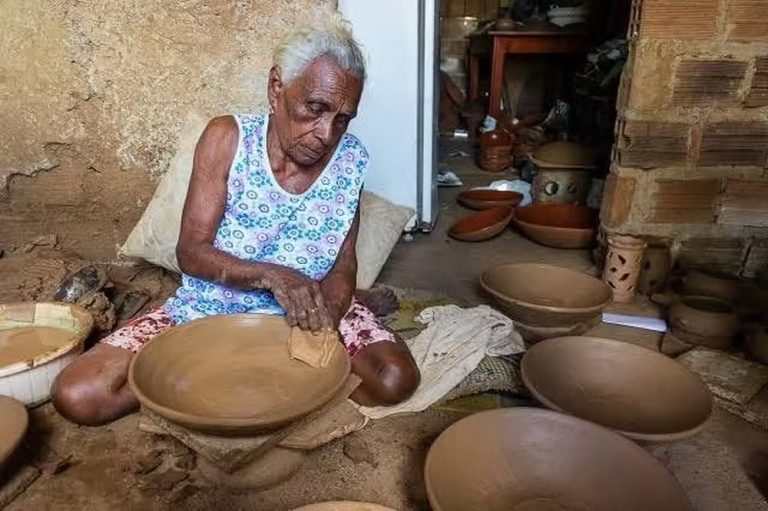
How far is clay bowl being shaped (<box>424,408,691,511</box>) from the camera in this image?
1.28m

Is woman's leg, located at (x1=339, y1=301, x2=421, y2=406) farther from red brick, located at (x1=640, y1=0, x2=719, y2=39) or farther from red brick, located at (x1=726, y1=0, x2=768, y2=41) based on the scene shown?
red brick, located at (x1=726, y1=0, x2=768, y2=41)

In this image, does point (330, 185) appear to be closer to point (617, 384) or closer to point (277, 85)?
point (277, 85)

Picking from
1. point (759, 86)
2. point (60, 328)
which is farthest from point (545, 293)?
point (60, 328)

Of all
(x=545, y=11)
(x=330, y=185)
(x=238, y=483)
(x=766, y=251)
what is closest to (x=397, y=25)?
(x=330, y=185)

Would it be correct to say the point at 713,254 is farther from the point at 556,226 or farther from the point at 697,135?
the point at 556,226

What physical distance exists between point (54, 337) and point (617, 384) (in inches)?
71.6

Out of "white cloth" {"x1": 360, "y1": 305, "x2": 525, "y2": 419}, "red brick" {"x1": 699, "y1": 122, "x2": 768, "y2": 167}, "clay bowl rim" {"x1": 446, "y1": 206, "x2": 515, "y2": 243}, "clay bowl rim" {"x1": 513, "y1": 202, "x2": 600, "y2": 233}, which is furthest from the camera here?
"clay bowl rim" {"x1": 446, "y1": 206, "x2": 515, "y2": 243}

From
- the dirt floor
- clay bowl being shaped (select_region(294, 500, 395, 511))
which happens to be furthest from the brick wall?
clay bowl being shaped (select_region(294, 500, 395, 511))

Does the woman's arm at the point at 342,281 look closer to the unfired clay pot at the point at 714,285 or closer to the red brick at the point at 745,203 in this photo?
the unfired clay pot at the point at 714,285

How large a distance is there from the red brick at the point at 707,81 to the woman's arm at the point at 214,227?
172cm

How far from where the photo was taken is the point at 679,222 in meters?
2.62

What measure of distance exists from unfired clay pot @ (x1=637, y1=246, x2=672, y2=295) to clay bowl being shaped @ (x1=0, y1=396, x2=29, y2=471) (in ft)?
7.67

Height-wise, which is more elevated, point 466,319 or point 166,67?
point 166,67

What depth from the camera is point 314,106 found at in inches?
64.4
